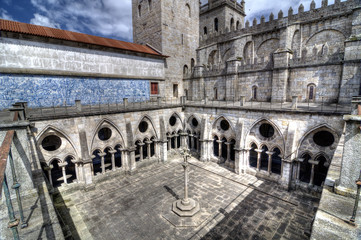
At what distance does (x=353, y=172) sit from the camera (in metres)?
5.32

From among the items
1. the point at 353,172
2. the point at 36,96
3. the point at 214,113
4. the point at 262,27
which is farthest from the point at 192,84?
the point at 353,172

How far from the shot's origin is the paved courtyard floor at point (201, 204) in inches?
375

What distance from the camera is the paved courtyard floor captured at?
9516 mm

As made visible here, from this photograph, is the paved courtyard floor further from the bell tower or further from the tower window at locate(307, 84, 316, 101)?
the bell tower

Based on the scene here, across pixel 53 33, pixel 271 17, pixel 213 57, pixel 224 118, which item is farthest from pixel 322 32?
pixel 53 33

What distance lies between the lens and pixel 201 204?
1166 centimetres

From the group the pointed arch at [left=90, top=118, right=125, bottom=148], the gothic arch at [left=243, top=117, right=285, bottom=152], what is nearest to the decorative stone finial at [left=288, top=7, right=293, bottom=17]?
the gothic arch at [left=243, top=117, right=285, bottom=152]

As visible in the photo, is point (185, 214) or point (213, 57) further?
point (213, 57)

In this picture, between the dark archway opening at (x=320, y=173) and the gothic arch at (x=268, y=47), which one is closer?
the dark archway opening at (x=320, y=173)

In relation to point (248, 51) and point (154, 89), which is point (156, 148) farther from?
point (248, 51)

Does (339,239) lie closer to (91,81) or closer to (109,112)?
(109,112)

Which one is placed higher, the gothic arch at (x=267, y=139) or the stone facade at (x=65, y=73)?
the stone facade at (x=65, y=73)

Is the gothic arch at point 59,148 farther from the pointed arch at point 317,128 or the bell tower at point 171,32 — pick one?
the pointed arch at point 317,128

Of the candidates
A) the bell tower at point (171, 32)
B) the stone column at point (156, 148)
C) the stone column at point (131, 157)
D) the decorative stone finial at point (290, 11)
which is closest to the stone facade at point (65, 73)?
the bell tower at point (171, 32)
